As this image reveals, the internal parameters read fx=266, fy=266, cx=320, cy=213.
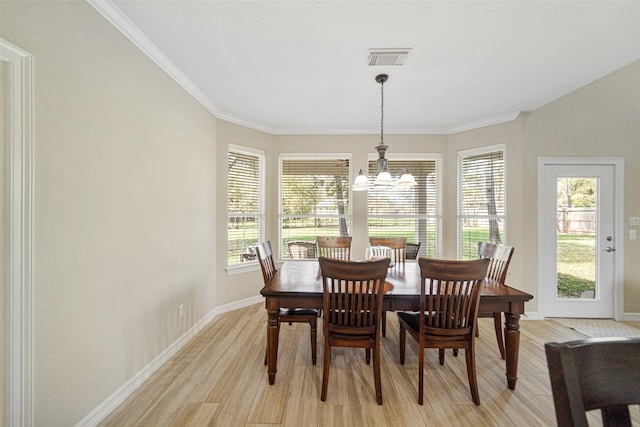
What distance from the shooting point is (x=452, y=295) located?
1841mm

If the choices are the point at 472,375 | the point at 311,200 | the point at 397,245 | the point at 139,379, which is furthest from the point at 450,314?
the point at 311,200

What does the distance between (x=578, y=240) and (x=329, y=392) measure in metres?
3.74

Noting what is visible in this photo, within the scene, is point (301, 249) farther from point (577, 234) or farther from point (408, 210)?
point (577, 234)

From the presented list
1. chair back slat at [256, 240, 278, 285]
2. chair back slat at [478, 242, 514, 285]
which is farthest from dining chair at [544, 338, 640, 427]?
chair back slat at [256, 240, 278, 285]

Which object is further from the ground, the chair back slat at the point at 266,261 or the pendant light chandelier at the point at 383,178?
the pendant light chandelier at the point at 383,178

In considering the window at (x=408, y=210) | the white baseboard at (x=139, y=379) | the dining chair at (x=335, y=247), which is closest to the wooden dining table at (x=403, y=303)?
the white baseboard at (x=139, y=379)

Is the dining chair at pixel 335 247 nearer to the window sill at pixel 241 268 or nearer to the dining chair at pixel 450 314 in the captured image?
the window sill at pixel 241 268

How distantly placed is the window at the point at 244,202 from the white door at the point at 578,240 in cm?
390

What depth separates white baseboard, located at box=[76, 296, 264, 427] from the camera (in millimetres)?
1722

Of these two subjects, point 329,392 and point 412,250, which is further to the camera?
point 412,250

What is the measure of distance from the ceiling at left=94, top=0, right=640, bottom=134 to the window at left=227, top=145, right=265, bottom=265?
0.77 metres

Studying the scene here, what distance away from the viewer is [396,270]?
276 cm

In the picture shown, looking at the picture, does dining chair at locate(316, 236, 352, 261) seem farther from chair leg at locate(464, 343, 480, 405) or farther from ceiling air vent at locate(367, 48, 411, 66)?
ceiling air vent at locate(367, 48, 411, 66)

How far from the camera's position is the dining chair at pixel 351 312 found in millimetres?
1828
